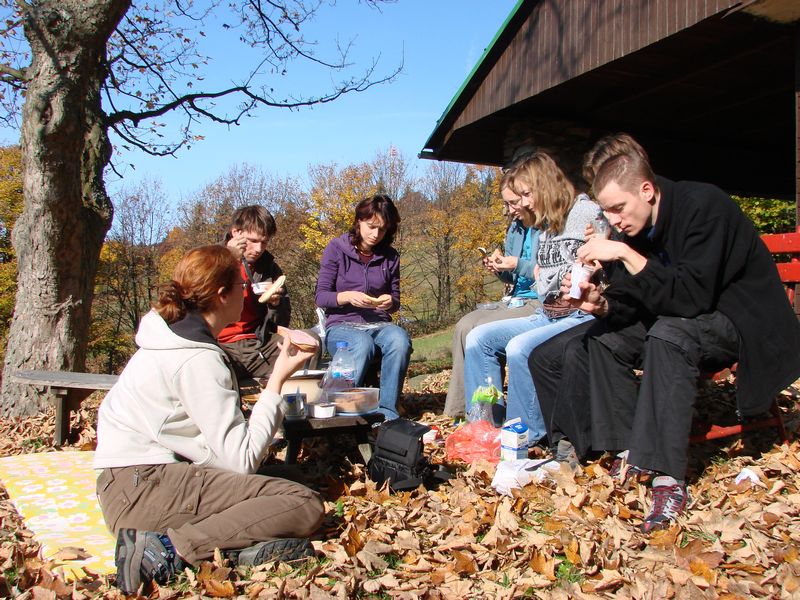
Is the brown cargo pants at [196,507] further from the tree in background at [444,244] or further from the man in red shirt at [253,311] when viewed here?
the tree in background at [444,244]

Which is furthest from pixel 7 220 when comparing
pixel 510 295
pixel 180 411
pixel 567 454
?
pixel 567 454

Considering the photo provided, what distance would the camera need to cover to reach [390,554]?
2.80 meters

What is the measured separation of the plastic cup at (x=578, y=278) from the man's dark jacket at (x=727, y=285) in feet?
0.50

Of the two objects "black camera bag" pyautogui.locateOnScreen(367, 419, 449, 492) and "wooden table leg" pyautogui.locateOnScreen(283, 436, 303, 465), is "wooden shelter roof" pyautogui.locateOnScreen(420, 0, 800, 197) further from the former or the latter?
"wooden table leg" pyautogui.locateOnScreen(283, 436, 303, 465)

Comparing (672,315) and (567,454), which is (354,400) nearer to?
(567,454)

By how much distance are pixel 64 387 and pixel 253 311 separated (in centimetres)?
147

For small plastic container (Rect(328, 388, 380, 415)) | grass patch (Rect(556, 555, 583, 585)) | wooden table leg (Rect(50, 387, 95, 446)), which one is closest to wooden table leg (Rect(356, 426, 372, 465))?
small plastic container (Rect(328, 388, 380, 415))

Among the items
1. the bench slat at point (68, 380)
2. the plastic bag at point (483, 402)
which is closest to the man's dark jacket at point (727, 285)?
the plastic bag at point (483, 402)

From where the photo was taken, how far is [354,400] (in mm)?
3840

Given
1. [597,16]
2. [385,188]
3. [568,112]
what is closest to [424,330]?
[385,188]

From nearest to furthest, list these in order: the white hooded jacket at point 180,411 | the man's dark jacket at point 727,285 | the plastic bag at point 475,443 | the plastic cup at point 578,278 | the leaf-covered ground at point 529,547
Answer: the leaf-covered ground at point 529,547, the white hooded jacket at point 180,411, the man's dark jacket at point 727,285, the plastic cup at point 578,278, the plastic bag at point 475,443

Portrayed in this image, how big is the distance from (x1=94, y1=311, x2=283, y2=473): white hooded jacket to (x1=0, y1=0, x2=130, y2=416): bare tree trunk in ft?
13.3

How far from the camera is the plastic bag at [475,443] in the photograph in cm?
396

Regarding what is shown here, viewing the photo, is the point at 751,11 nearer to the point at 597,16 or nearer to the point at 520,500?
the point at 597,16
